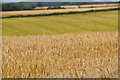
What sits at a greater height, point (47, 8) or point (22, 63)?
point (47, 8)

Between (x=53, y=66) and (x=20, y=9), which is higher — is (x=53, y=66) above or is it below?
below

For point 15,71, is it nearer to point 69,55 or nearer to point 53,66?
point 53,66

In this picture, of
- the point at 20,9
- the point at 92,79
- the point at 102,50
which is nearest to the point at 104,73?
the point at 92,79

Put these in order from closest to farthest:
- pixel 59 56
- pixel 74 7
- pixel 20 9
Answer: pixel 59 56, pixel 20 9, pixel 74 7

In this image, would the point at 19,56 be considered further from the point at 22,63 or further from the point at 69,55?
the point at 69,55

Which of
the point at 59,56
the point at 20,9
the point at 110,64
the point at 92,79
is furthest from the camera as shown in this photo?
the point at 20,9

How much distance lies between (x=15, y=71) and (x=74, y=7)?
Answer: 7697 centimetres

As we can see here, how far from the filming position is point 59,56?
9.92 ft

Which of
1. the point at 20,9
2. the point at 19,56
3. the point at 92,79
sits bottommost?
the point at 92,79

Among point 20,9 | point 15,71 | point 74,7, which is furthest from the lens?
point 74,7

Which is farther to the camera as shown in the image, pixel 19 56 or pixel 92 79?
pixel 19 56

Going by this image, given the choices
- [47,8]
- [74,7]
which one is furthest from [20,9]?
[74,7]

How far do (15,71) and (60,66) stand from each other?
52 cm

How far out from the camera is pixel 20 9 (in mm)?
70188
